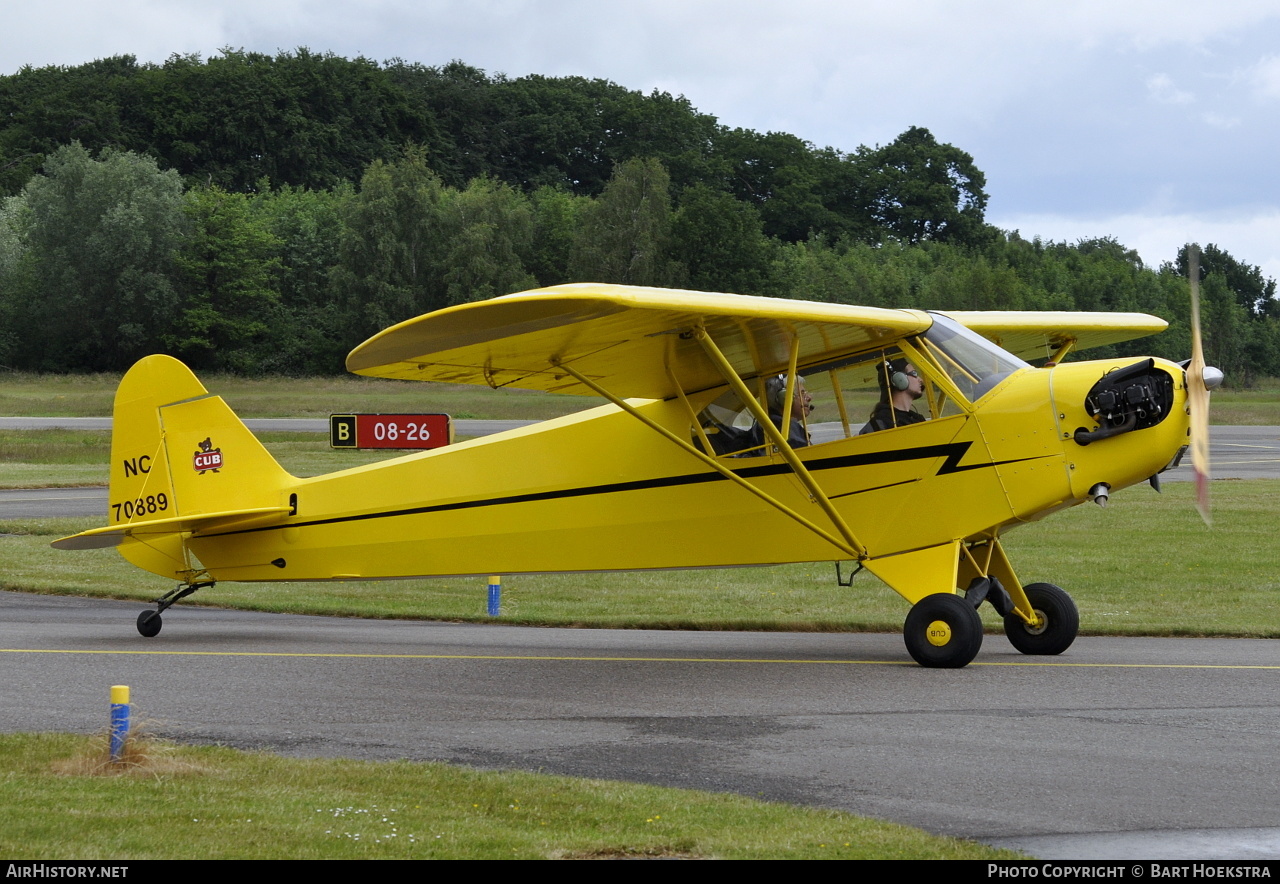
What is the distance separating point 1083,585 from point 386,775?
1097 cm

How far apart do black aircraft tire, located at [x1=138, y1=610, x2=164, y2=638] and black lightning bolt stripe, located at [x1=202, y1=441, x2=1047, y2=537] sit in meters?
0.94

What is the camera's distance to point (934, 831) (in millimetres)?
5633

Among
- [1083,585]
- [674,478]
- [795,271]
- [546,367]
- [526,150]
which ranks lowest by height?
[1083,585]

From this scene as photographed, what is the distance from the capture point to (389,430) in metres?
25.8

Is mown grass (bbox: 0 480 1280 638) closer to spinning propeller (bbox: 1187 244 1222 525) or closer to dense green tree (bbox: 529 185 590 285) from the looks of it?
spinning propeller (bbox: 1187 244 1222 525)

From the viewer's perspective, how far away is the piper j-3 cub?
943cm

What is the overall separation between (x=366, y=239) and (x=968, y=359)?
73.0 meters

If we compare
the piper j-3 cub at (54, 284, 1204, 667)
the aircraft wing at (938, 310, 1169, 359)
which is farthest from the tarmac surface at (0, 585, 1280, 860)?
the aircraft wing at (938, 310, 1169, 359)

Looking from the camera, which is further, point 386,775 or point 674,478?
point 674,478

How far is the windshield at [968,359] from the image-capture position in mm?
10039

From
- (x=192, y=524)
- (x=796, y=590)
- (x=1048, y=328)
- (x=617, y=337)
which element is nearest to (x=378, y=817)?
(x=617, y=337)

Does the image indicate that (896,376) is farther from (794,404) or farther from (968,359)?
(794,404)
